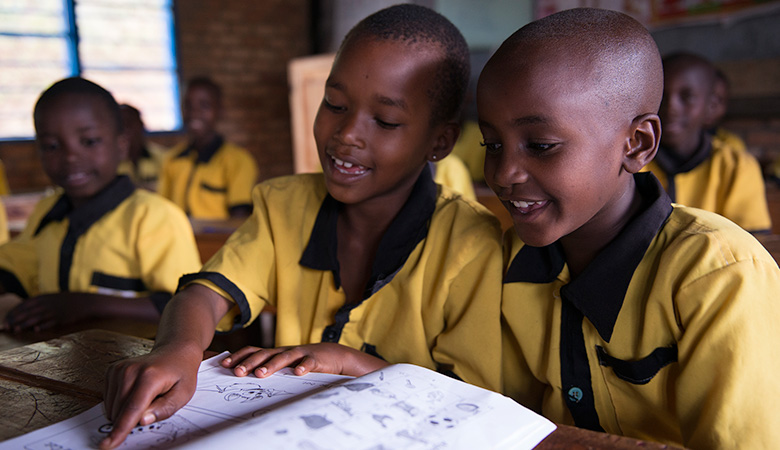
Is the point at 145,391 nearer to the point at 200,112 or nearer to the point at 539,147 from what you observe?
the point at 539,147

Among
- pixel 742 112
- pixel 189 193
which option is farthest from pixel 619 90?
pixel 742 112

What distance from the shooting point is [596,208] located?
34.8 inches

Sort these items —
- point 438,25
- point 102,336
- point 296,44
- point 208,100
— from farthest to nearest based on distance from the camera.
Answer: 1. point 296,44
2. point 208,100
3. point 438,25
4. point 102,336

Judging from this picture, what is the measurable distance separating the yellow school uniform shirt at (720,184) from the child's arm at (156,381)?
1.98 meters

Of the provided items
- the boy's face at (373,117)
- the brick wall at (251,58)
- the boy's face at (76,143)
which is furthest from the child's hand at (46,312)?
the brick wall at (251,58)

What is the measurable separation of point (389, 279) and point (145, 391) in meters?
0.52

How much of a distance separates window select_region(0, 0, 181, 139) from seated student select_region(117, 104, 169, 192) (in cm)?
41

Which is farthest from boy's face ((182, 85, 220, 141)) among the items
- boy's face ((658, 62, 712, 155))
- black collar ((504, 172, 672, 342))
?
black collar ((504, 172, 672, 342))

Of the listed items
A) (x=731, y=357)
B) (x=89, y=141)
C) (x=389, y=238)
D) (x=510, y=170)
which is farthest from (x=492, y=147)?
(x=89, y=141)

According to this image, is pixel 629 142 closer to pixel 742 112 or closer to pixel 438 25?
pixel 438 25

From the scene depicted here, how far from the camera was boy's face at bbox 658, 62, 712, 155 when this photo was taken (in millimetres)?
2389

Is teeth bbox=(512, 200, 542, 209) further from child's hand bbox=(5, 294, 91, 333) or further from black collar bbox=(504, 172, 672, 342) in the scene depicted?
child's hand bbox=(5, 294, 91, 333)

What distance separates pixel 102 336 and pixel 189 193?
3106mm

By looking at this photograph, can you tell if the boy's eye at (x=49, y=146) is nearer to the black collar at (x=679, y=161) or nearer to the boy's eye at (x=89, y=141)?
the boy's eye at (x=89, y=141)
